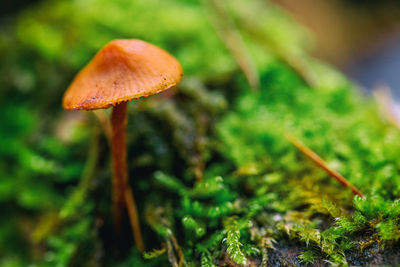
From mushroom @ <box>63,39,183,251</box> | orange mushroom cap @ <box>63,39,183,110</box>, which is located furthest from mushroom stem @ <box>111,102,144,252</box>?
orange mushroom cap @ <box>63,39,183,110</box>

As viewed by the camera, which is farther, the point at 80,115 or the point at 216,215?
the point at 80,115

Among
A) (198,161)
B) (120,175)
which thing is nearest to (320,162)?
(198,161)

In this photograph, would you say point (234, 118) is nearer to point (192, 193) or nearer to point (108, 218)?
point (192, 193)

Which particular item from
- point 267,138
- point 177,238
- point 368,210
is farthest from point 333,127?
point 177,238

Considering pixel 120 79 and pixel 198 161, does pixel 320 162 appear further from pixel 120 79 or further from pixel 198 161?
pixel 120 79

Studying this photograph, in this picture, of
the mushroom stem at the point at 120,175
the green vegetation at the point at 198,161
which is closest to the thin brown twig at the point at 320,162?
the green vegetation at the point at 198,161

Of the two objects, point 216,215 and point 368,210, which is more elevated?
point 368,210
